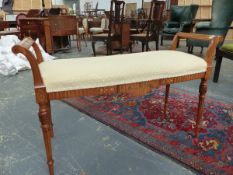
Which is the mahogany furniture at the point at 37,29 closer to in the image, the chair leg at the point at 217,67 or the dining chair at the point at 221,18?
the dining chair at the point at 221,18

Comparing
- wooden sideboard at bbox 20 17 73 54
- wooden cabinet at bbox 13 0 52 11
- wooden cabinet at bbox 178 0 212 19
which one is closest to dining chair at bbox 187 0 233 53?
wooden sideboard at bbox 20 17 73 54

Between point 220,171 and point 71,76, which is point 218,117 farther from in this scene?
point 71,76

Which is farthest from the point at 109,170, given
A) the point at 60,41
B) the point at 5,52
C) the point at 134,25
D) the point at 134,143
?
the point at 134,25

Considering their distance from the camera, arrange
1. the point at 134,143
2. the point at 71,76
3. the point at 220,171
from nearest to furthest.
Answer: the point at 71,76 → the point at 220,171 → the point at 134,143

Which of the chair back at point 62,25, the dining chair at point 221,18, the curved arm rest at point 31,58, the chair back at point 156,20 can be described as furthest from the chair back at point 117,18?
the curved arm rest at point 31,58

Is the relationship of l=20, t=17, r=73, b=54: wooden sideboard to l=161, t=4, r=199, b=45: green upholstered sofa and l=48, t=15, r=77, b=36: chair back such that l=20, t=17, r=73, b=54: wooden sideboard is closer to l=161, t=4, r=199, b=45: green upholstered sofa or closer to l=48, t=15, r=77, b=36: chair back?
l=48, t=15, r=77, b=36: chair back

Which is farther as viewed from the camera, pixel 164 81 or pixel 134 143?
pixel 134 143

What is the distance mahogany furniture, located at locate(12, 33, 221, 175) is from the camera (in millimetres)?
953

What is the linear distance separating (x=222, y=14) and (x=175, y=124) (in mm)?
2469

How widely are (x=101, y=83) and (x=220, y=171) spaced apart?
809 mm

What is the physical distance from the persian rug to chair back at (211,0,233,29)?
171cm

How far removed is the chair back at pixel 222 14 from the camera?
126 inches

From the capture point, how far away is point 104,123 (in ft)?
5.48

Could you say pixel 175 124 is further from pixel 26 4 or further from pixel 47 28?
pixel 26 4
